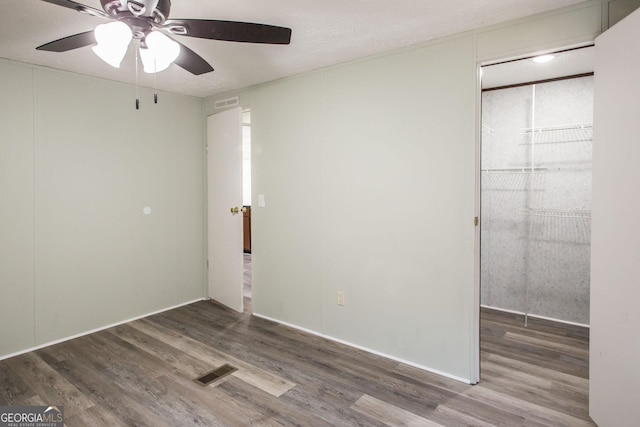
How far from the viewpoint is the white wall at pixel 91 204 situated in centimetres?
295

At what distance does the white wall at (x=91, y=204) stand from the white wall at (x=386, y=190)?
102cm

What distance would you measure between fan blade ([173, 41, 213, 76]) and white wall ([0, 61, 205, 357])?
5.66ft

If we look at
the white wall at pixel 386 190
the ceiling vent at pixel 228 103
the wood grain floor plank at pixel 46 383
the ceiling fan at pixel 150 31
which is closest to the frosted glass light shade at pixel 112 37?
the ceiling fan at pixel 150 31

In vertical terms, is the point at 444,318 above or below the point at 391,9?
below

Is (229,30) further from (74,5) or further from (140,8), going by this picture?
(74,5)

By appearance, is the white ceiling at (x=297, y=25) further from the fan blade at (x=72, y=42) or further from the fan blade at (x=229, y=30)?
the fan blade at (x=229, y=30)

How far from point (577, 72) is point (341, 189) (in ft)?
7.90

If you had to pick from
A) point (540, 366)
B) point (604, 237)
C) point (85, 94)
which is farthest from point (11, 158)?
point (540, 366)

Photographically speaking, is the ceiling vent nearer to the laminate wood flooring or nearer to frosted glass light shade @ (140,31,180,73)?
frosted glass light shade @ (140,31,180,73)

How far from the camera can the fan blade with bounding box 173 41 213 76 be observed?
6.56ft

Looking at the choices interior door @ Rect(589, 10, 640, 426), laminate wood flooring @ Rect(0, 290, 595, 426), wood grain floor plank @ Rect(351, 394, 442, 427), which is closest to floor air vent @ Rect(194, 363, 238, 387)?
laminate wood flooring @ Rect(0, 290, 595, 426)

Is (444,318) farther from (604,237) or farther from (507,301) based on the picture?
(507,301)

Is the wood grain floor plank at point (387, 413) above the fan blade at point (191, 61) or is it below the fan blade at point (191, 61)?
below

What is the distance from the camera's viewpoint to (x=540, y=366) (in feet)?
8.86
